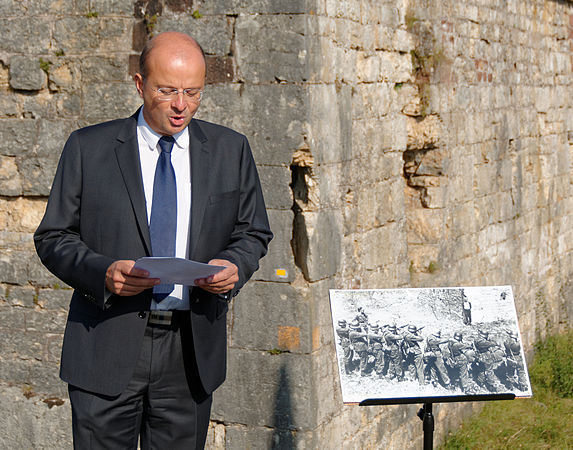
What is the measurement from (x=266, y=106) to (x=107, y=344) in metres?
1.95

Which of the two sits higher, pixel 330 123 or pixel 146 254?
pixel 330 123

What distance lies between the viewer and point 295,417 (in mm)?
5004

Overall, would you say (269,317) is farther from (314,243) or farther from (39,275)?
(39,275)

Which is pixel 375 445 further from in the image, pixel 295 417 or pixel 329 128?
pixel 329 128

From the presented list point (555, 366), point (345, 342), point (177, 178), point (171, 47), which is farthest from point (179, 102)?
point (555, 366)

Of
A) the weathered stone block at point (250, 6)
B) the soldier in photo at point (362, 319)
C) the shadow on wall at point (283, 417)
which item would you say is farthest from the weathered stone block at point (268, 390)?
the weathered stone block at point (250, 6)

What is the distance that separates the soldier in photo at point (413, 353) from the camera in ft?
13.2

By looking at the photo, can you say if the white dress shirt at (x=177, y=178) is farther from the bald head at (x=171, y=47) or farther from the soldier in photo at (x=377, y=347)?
the soldier in photo at (x=377, y=347)

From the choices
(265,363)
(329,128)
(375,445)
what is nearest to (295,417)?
(265,363)

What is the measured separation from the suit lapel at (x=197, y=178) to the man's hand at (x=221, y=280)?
0.52 ft

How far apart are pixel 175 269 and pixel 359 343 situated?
48.4 inches

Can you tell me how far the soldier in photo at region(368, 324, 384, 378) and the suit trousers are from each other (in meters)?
0.90

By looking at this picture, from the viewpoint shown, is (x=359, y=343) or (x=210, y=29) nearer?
(x=359, y=343)

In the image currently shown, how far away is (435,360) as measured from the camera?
407 centimetres
